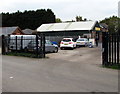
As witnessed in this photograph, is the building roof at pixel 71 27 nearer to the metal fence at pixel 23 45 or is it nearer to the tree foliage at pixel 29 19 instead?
the tree foliage at pixel 29 19

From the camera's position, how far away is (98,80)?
9320mm

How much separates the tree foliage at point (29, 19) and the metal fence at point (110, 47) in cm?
7380

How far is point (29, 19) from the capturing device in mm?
87000

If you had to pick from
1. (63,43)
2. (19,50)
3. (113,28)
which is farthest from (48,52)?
(113,28)

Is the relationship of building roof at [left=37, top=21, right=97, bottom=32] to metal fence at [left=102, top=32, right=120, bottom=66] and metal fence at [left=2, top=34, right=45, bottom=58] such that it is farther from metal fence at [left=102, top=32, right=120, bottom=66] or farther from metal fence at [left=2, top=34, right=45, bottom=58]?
metal fence at [left=102, top=32, right=120, bottom=66]

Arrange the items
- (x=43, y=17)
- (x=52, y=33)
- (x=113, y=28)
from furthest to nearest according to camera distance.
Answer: (x=43, y=17), (x=113, y=28), (x=52, y=33)

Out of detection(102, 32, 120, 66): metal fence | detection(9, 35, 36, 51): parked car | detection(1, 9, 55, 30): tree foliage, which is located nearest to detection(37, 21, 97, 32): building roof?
detection(1, 9, 55, 30): tree foliage

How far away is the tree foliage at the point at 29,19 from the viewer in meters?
87.0

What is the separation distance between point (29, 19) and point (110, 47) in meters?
75.6

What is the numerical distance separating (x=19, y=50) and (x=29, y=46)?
5.65ft

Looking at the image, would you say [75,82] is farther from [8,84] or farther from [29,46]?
[29,46]

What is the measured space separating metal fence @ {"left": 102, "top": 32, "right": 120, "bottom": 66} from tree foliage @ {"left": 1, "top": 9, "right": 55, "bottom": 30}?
242 ft

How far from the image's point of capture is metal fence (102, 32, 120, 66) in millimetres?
13125

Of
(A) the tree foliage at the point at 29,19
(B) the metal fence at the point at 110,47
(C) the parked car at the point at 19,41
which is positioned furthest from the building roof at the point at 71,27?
(B) the metal fence at the point at 110,47
